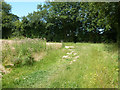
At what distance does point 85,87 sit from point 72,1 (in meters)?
9.89

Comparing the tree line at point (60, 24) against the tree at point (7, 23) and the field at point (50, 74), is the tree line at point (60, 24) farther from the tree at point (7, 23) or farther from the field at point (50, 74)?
the field at point (50, 74)

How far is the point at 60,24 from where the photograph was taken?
35.2ft

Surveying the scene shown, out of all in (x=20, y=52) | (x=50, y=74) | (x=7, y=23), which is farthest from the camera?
(x=7, y=23)

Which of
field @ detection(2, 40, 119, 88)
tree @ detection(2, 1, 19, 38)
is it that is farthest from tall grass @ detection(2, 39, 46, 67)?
tree @ detection(2, 1, 19, 38)

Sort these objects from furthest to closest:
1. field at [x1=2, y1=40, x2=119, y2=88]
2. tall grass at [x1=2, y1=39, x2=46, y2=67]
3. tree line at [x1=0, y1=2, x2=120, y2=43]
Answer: tree line at [x1=0, y1=2, x2=120, y2=43] → tall grass at [x1=2, y1=39, x2=46, y2=67] → field at [x1=2, y1=40, x2=119, y2=88]

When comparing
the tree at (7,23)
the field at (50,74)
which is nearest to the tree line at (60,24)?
the tree at (7,23)

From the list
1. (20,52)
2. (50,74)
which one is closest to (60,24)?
(20,52)

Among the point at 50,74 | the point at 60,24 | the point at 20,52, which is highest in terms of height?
the point at 60,24

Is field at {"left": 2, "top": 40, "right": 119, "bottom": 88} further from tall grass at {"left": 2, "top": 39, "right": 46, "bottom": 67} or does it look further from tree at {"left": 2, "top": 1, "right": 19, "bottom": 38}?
tree at {"left": 2, "top": 1, "right": 19, "bottom": 38}

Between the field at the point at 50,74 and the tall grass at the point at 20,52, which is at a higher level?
the tall grass at the point at 20,52

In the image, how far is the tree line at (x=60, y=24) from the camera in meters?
9.62

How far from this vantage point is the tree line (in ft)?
31.6

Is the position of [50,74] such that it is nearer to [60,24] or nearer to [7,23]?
[60,24]

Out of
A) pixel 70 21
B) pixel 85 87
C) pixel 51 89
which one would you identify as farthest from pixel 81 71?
pixel 70 21
